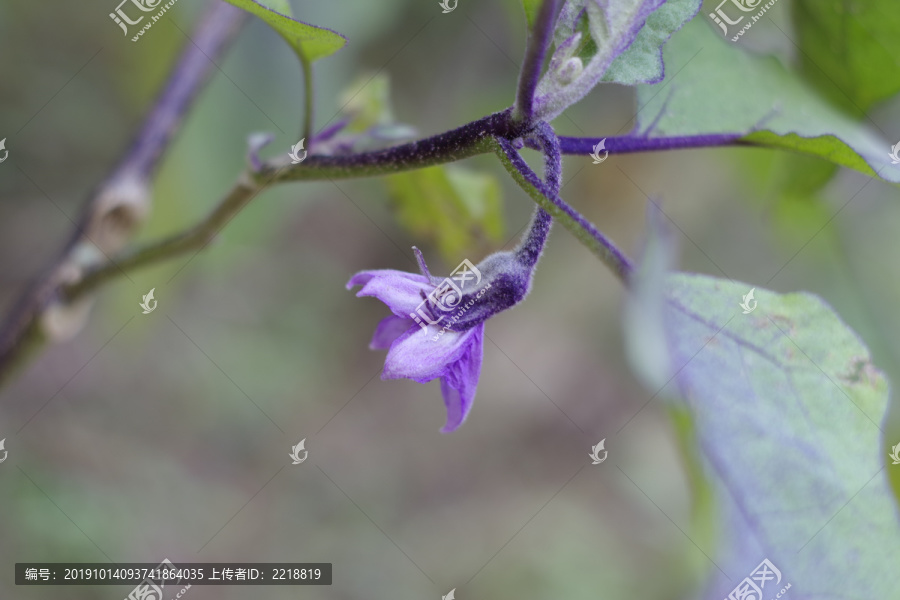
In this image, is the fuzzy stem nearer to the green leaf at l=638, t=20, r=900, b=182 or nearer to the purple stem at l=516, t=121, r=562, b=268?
the purple stem at l=516, t=121, r=562, b=268

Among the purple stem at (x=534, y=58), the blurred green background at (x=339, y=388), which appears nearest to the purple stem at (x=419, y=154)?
the purple stem at (x=534, y=58)

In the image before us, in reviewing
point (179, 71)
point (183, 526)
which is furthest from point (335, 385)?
point (179, 71)

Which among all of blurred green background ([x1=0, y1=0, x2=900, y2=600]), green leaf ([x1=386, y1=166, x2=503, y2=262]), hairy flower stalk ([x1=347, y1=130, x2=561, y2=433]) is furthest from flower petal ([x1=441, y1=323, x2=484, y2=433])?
blurred green background ([x1=0, y1=0, x2=900, y2=600])

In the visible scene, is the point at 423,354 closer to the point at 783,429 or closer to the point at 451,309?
the point at 451,309

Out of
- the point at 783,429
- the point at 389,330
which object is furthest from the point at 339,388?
the point at 783,429

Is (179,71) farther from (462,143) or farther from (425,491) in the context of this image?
(425,491)

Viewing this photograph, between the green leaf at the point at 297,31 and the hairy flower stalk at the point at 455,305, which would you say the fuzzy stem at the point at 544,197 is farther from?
the green leaf at the point at 297,31
